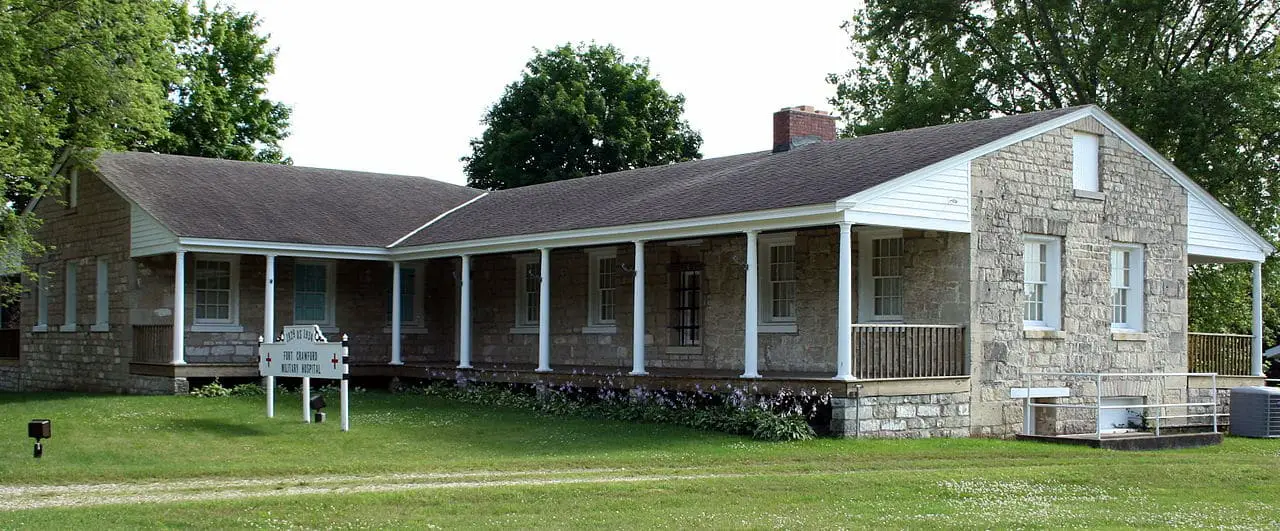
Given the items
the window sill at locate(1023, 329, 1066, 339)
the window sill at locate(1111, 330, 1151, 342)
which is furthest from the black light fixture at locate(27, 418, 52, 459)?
the window sill at locate(1111, 330, 1151, 342)

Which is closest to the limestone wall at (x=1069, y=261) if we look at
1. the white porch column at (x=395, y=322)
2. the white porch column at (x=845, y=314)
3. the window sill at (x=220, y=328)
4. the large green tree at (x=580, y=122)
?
the white porch column at (x=845, y=314)

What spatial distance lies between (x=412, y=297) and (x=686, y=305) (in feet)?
23.1

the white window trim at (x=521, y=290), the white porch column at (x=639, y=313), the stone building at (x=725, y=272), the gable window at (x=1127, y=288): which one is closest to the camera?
the stone building at (x=725, y=272)

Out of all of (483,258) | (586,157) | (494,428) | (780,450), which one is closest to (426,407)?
(494,428)

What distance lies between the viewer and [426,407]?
22.3m

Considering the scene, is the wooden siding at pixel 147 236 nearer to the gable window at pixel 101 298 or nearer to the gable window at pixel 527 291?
the gable window at pixel 101 298

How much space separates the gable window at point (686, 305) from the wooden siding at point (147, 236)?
26.7ft

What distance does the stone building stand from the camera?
19234mm

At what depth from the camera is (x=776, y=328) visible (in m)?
21.2

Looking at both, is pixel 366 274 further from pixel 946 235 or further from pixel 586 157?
pixel 586 157

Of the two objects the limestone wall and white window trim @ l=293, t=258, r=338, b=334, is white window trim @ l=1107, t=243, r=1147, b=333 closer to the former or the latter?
the limestone wall

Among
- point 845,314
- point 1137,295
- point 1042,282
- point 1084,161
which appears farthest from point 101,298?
point 1137,295

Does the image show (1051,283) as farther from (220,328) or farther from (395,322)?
(220,328)

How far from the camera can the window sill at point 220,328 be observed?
2508 cm
